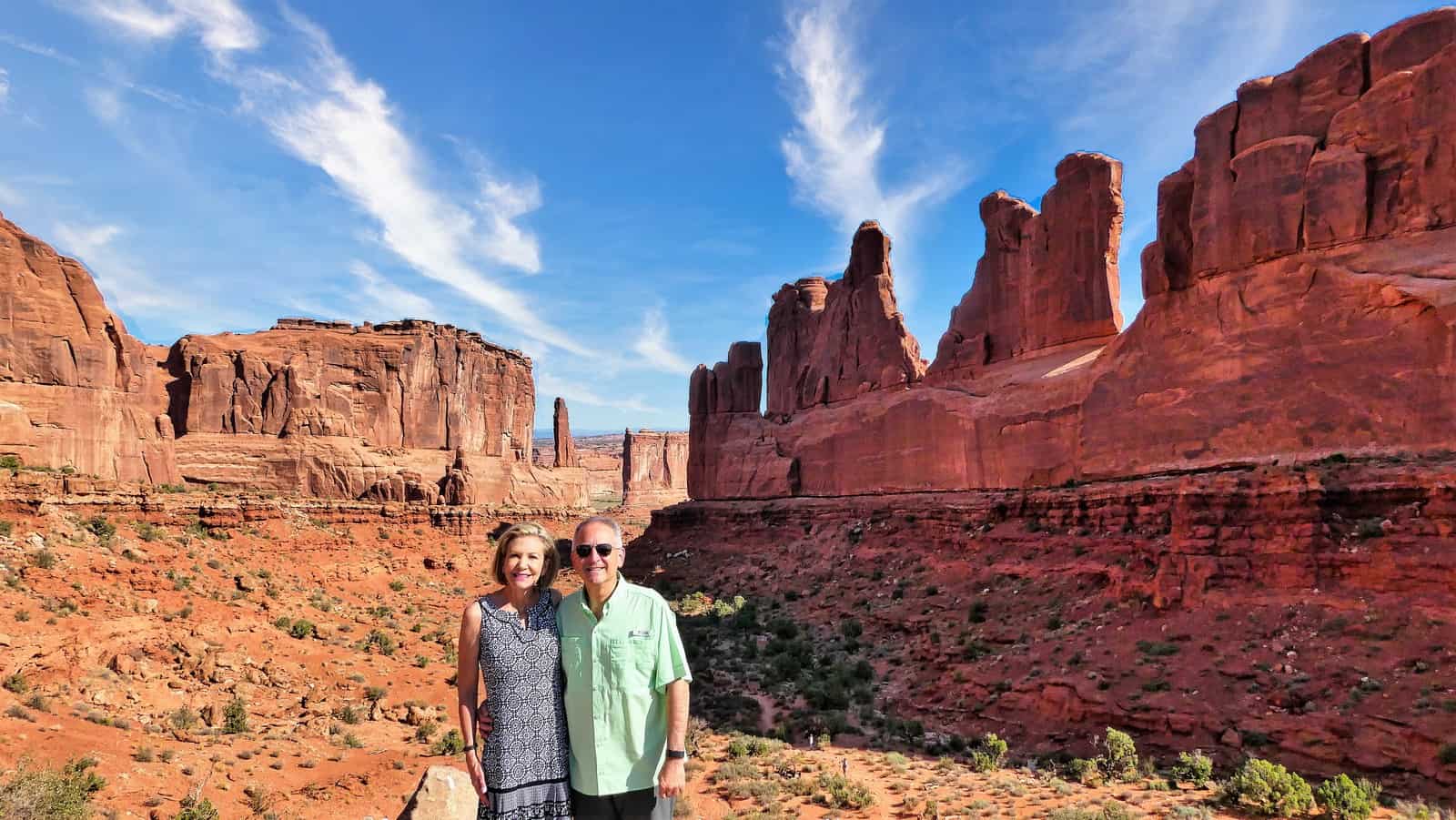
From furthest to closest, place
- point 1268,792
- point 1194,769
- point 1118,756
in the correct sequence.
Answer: point 1118,756
point 1194,769
point 1268,792

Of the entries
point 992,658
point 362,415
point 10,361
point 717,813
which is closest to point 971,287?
point 992,658

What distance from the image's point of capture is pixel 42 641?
13648 mm

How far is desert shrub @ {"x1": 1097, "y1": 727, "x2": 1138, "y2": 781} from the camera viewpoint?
39.2ft

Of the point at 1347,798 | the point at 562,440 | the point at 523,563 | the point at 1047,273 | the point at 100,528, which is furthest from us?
the point at 562,440

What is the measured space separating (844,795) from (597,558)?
373 inches

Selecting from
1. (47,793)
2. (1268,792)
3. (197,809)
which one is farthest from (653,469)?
(47,793)

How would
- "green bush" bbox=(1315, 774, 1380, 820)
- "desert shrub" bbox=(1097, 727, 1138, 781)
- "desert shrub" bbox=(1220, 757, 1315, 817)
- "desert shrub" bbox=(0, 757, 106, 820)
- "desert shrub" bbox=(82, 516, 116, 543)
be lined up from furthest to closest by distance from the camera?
"desert shrub" bbox=(82, 516, 116, 543) < "desert shrub" bbox=(1097, 727, 1138, 781) < "desert shrub" bbox=(1220, 757, 1315, 817) < "green bush" bbox=(1315, 774, 1380, 820) < "desert shrub" bbox=(0, 757, 106, 820)

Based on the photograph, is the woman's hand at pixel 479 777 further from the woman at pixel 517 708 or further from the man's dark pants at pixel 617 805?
the man's dark pants at pixel 617 805

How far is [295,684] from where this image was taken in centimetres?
1634

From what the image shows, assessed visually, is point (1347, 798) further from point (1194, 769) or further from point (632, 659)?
point (632, 659)

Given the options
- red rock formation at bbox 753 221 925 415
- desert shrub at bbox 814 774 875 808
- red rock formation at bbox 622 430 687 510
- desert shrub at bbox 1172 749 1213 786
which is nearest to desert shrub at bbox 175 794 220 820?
desert shrub at bbox 814 774 875 808

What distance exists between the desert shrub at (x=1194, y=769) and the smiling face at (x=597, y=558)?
1150cm

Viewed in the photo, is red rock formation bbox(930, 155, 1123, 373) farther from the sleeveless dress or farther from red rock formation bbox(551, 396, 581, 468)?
red rock formation bbox(551, 396, 581, 468)

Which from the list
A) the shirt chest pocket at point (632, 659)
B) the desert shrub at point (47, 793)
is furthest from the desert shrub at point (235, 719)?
the shirt chest pocket at point (632, 659)
